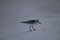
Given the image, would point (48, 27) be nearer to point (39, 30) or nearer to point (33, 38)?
point (39, 30)

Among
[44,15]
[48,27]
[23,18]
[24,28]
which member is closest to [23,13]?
[23,18]

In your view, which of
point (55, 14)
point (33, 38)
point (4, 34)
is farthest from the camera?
point (55, 14)

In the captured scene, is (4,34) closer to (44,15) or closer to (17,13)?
(17,13)

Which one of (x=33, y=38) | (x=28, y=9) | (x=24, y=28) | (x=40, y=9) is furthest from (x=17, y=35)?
(x=40, y=9)

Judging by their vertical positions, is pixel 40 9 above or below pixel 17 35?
above

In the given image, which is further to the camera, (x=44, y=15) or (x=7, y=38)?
(x=44, y=15)

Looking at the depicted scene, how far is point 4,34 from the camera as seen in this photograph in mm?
1751

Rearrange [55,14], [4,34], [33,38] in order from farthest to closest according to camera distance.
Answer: [55,14] < [33,38] < [4,34]

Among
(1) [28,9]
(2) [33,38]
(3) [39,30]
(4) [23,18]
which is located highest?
(1) [28,9]

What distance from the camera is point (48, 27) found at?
1.94m

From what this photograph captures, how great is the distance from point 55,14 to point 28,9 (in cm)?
49

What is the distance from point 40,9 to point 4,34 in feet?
2.38

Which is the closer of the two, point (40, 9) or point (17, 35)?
point (17, 35)

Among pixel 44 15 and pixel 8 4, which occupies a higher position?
pixel 8 4
